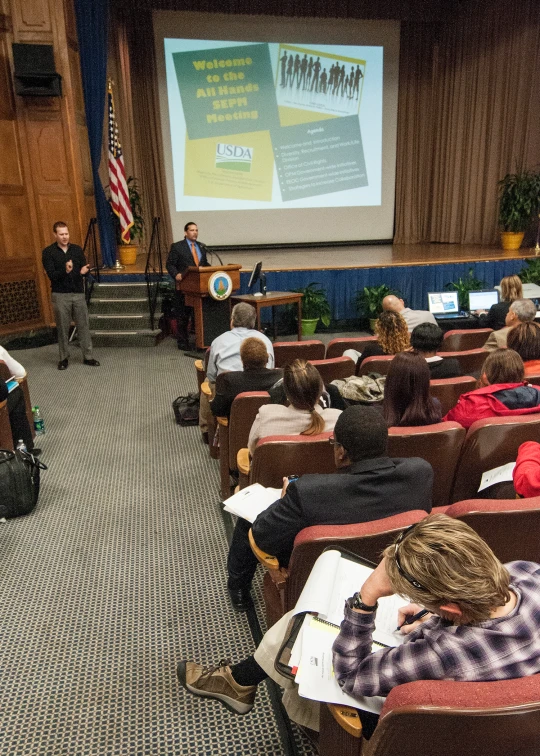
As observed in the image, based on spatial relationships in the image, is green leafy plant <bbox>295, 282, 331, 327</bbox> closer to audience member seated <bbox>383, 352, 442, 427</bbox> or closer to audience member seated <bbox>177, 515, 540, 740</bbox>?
audience member seated <bbox>383, 352, 442, 427</bbox>

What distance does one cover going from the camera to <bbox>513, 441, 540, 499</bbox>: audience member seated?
176 centimetres

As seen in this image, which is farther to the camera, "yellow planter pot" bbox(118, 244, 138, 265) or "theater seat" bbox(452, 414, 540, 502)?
"yellow planter pot" bbox(118, 244, 138, 265)

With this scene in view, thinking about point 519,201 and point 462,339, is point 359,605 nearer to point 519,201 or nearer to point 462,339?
point 462,339

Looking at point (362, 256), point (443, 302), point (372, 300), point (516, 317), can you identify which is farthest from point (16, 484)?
point (362, 256)

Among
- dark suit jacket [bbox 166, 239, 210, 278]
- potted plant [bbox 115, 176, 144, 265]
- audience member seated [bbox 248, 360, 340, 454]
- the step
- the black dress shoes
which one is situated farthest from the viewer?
potted plant [bbox 115, 176, 144, 265]

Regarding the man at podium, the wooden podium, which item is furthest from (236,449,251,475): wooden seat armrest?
the man at podium

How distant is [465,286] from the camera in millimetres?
7574

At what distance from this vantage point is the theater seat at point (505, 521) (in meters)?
1.52

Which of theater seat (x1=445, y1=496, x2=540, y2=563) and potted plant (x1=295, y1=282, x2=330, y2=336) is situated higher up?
theater seat (x1=445, y1=496, x2=540, y2=563)

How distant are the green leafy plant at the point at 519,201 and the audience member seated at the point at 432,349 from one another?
22.8ft

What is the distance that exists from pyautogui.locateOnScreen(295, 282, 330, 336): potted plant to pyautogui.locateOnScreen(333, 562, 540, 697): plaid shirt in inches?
245

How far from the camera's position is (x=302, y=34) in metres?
9.12

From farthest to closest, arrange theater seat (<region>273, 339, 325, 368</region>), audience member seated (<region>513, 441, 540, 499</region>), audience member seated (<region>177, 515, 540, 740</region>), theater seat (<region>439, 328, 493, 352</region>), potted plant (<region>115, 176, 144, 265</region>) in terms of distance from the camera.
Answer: potted plant (<region>115, 176, 144, 265</region>)
theater seat (<region>439, 328, 493, 352</region>)
theater seat (<region>273, 339, 325, 368</region>)
audience member seated (<region>513, 441, 540, 499</region>)
audience member seated (<region>177, 515, 540, 740</region>)

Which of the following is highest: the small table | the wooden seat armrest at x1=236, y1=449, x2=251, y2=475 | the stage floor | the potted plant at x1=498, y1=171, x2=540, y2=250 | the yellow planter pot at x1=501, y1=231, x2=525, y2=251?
the potted plant at x1=498, y1=171, x2=540, y2=250
